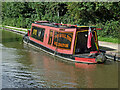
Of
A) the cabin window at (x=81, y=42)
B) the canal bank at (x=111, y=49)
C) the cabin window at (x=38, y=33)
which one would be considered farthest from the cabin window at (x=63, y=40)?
the canal bank at (x=111, y=49)

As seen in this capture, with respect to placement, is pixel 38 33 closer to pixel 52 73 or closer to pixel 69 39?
pixel 69 39

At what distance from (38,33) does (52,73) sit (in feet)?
27.2

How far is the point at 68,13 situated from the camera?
2778 centimetres

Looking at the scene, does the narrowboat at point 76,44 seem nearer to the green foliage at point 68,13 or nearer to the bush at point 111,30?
the bush at point 111,30

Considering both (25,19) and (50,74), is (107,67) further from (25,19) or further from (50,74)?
(25,19)

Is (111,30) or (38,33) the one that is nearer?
(38,33)

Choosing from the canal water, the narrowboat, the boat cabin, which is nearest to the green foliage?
the boat cabin

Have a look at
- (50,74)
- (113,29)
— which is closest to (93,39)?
(50,74)

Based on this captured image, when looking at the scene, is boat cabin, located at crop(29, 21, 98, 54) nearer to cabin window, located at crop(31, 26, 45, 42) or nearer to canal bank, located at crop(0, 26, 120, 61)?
cabin window, located at crop(31, 26, 45, 42)

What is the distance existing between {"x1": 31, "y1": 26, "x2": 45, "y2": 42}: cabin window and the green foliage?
17.8 ft

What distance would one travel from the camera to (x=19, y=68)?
1395cm

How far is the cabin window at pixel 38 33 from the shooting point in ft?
65.2

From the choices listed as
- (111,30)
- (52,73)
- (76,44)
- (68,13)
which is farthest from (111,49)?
(68,13)

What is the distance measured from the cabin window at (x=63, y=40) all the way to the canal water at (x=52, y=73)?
1.03 m
